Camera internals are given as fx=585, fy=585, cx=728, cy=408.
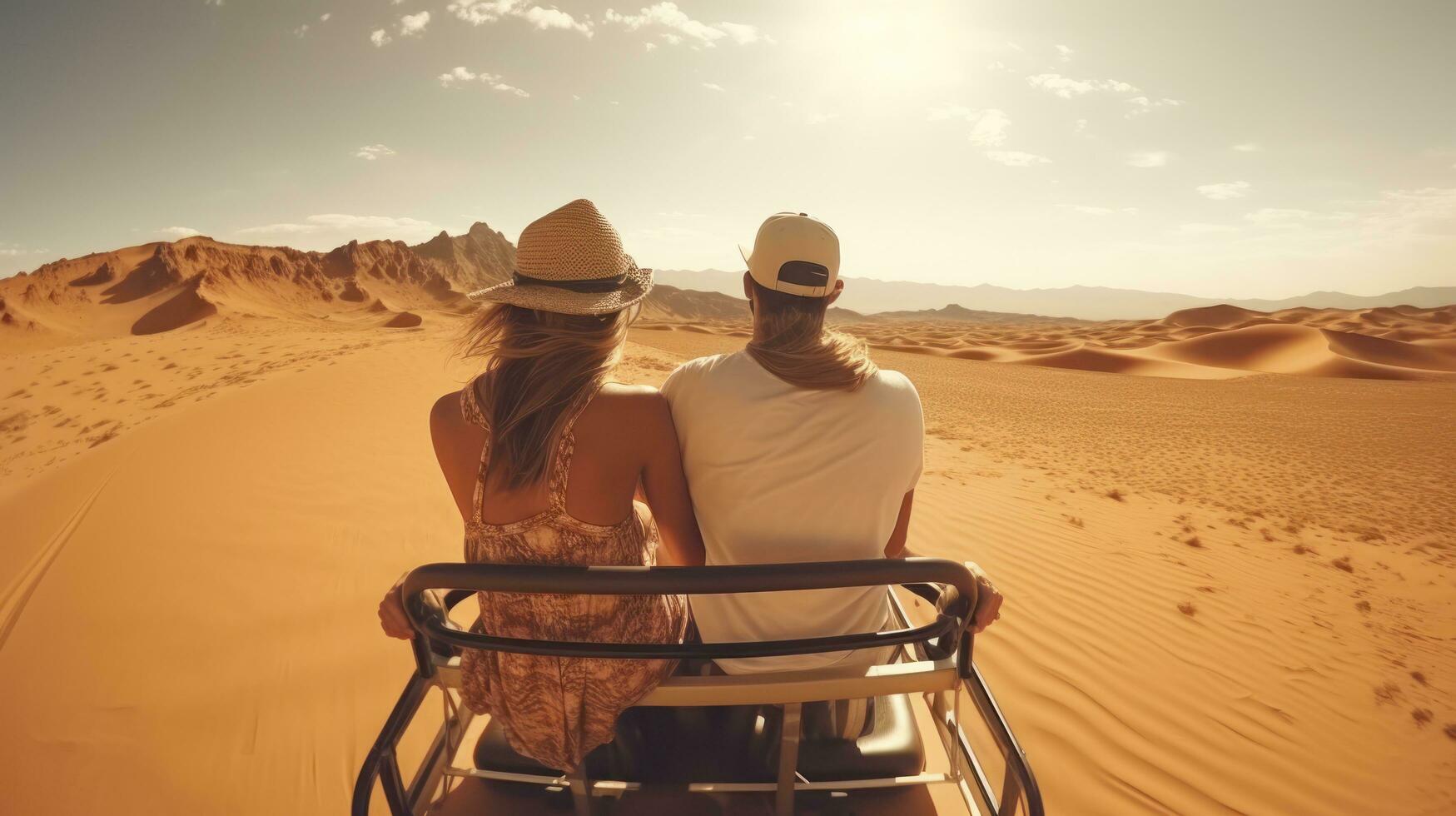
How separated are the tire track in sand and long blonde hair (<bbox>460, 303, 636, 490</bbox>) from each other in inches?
157

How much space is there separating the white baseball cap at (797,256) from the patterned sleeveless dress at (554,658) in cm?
70

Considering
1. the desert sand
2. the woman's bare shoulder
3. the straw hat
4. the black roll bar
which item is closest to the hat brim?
the straw hat

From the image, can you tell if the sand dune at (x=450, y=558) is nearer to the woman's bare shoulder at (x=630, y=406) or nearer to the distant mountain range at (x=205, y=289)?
the woman's bare shoulder at (x=630, y=406)

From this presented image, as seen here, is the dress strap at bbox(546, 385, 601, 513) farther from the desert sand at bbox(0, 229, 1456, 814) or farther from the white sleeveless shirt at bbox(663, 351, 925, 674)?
the desert sand at bbox(0, 229, 1456, 814)

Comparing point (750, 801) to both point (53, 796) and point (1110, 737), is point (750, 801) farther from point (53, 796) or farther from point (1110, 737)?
point (53, 796)

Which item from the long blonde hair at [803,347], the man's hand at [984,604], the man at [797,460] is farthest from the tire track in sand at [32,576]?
the man's hand at [984,604]

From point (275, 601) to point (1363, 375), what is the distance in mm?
36754

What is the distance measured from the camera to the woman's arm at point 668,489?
1458 millimetres

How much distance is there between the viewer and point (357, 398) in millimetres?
8711

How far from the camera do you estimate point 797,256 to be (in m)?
1.72

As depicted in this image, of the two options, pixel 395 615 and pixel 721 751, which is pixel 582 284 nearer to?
pixel 395 615

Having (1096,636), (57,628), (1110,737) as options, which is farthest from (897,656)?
(57,628)

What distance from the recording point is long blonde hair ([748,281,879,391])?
150cm

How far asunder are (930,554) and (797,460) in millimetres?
4600
